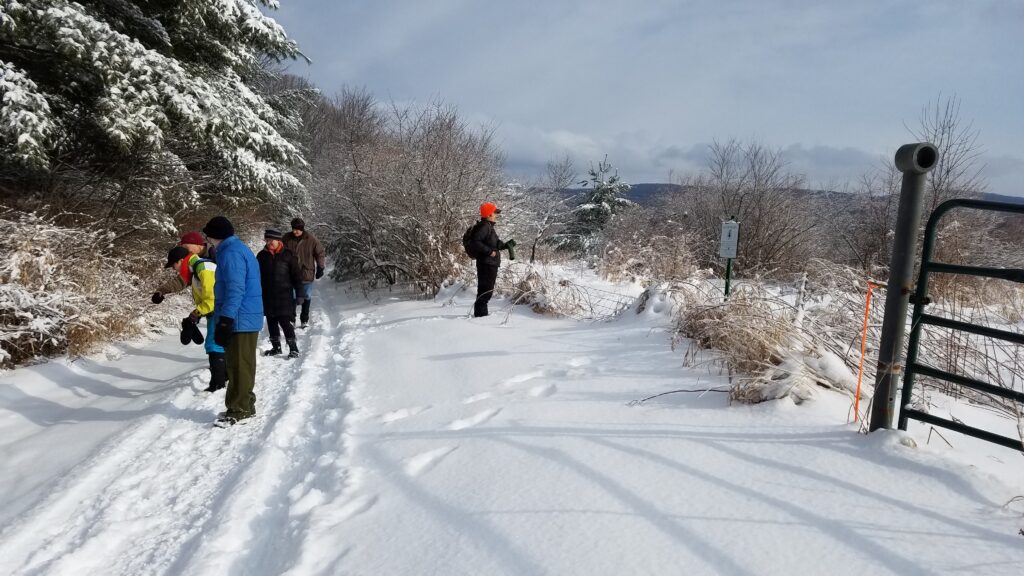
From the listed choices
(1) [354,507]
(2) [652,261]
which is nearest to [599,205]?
(2) [652,261]

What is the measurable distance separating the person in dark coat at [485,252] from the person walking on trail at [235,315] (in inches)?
146

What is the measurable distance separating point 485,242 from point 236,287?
405cm

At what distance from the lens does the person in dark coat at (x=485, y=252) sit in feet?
26.9

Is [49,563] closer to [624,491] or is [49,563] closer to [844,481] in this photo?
[624,491]

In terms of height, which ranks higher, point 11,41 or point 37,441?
point 11,41

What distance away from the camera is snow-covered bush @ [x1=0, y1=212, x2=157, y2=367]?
6.69m

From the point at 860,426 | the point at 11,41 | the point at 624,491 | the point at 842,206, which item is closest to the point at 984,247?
the point at 842,206

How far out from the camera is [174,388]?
240 inches

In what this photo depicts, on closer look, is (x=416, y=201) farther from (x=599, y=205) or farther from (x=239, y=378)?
(x=599, y=205)

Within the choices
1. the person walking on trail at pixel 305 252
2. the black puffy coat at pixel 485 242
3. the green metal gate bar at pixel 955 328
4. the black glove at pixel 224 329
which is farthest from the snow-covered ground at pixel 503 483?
the person walking on trail at pixel 305 252

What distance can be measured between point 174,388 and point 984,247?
1593 cm

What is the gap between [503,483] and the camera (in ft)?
9.95

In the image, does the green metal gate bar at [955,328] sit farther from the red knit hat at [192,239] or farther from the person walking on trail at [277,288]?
the person walking on trail at [277,288]

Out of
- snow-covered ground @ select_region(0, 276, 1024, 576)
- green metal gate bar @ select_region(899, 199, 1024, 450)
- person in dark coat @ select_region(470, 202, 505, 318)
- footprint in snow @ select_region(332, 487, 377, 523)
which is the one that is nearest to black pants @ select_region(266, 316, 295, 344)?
snow-covered ground @ select_region(0, 276, 1024, 576)
